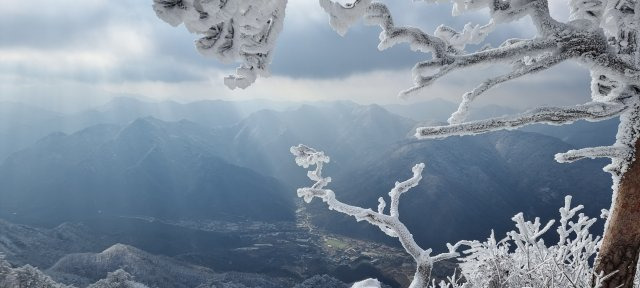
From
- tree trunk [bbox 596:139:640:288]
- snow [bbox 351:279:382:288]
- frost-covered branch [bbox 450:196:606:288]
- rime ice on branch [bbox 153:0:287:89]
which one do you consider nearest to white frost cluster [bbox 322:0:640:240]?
tree trunk [bbox 596:139:640:288]

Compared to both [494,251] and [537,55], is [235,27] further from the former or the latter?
[494,251]

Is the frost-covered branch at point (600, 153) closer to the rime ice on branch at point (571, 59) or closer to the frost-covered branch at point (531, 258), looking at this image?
the rime ice on branch at point (571, 59)

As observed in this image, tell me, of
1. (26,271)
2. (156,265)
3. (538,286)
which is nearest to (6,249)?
(156,265)

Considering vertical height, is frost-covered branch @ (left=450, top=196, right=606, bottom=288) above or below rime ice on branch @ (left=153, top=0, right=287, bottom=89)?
below

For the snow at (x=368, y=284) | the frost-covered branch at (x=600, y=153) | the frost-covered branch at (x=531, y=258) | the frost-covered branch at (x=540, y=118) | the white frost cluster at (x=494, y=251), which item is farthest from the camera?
the snow at (x=368, y=284)

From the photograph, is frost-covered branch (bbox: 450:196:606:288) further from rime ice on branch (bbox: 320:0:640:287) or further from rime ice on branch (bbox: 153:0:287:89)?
rime ice on branch (bbox: 153:0:287:89)

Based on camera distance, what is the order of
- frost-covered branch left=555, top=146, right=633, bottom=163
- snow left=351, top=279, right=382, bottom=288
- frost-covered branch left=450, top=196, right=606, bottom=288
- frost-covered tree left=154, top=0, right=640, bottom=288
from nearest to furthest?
frost-covered tree left=154, top=0, right=640, bottom=288, frost-covered branch left=555, top=146, right=633, bottom=163, frost-covered branch left=450, top=196, right=606, bottom=288, snow left=351, top=279, right=382, bottom=288

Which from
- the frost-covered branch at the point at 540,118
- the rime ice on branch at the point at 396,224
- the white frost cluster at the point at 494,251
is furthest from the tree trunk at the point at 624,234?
the rime ice on branch at the point at 396,224

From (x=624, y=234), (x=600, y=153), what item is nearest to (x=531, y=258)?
(x=624, y=234)
